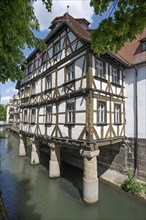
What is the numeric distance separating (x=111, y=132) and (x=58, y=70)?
575 centimetres

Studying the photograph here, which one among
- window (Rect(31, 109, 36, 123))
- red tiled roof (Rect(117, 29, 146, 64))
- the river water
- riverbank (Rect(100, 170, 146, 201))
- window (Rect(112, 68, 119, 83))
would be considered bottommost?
the river water

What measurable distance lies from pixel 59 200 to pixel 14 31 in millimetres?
8667

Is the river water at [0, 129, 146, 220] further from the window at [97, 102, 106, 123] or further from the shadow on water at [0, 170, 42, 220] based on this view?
the window at [97, 102, 106, 123]

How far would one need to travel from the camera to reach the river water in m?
7.65

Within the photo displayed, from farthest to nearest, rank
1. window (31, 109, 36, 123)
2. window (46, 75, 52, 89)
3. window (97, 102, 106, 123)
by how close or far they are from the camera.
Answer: window (31, 109, 36, 123) < window (46, 75, 52, 89) < window (97, 102, 106, 123)

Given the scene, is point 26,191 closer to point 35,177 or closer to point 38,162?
point 35,177

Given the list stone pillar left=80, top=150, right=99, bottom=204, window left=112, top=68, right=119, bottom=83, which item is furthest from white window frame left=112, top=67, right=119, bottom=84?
stone pillar left=80, top=150, right=99, bottom=204

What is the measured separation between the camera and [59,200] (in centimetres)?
894

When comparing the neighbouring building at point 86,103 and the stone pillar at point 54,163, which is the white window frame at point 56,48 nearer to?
the neighbouring building at point 86,103

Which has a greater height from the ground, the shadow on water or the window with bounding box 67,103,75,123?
the window with bounding box 67,103,75,123

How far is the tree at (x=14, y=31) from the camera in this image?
2744 millimetres

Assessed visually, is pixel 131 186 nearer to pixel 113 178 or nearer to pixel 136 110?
pixel 113 178

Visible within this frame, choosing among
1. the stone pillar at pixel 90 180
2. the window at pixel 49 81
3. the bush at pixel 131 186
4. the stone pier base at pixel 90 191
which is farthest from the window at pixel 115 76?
the stone pier base at pixel 90 191

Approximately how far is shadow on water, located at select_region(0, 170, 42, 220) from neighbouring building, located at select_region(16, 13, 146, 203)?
7.37 feet
